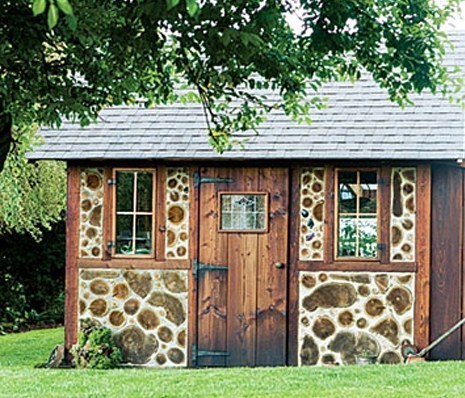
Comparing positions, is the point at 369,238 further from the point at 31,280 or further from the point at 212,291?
the point at 31,280

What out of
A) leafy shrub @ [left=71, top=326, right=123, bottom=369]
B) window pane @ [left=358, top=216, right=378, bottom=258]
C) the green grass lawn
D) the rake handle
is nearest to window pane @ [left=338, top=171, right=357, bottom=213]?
window pane @ [left=358, top=216, right=378, bottom=258]

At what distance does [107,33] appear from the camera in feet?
20.9

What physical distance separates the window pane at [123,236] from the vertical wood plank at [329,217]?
232cm

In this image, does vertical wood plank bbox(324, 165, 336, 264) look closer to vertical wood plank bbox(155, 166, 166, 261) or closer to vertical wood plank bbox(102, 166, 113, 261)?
vertical wood plank bbox(155, 166, 166, 261)

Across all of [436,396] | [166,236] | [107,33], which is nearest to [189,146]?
[166,236]

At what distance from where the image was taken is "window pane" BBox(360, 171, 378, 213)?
12750mm

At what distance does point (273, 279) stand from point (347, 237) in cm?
98

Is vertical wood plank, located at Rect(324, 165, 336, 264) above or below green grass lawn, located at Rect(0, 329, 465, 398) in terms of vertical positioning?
above

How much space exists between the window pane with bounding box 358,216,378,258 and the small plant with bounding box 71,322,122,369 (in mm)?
3066

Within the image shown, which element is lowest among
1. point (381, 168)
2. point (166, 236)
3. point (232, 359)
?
point (232, 359)

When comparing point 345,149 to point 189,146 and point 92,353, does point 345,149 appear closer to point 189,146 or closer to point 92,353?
point 189,146

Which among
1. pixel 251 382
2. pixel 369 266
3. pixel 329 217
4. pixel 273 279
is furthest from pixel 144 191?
pixel 251 382

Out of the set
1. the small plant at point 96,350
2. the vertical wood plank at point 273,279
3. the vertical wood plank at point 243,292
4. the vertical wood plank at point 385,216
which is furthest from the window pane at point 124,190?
the vertical wood plank at point 385,216

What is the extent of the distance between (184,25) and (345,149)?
22.3ft
